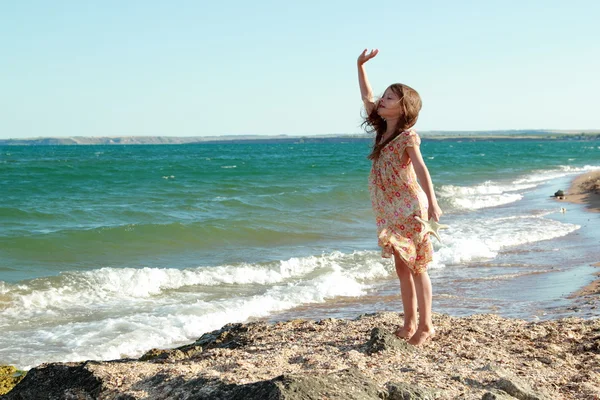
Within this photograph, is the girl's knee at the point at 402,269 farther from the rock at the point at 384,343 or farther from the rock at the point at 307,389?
the rock at the point at 307,389

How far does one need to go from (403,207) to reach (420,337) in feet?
2.95

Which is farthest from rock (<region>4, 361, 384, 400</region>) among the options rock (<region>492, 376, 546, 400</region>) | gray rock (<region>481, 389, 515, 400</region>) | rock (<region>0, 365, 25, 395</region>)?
rock (<region>0, 365, 25, 395</region>)

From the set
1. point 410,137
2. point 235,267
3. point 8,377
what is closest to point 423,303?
point 410,137

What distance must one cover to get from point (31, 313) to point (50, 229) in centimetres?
901

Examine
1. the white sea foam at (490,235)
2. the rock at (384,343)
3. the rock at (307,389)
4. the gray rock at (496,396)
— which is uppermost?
the rock at (307,389)

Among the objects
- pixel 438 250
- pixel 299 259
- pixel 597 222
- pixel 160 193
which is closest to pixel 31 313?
pixel 299 259

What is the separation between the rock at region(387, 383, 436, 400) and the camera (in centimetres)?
363

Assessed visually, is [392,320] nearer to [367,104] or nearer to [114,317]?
[367,104]

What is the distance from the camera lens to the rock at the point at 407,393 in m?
3.63

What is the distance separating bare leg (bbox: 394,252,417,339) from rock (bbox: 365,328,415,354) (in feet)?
0.83

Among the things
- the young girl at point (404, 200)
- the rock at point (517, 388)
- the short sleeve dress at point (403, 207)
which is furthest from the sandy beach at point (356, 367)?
the short sleeve dress at point (403, 207)

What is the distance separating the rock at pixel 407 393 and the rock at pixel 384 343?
90 cm

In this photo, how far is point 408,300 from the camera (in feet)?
16.7

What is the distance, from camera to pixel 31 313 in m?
9.03
